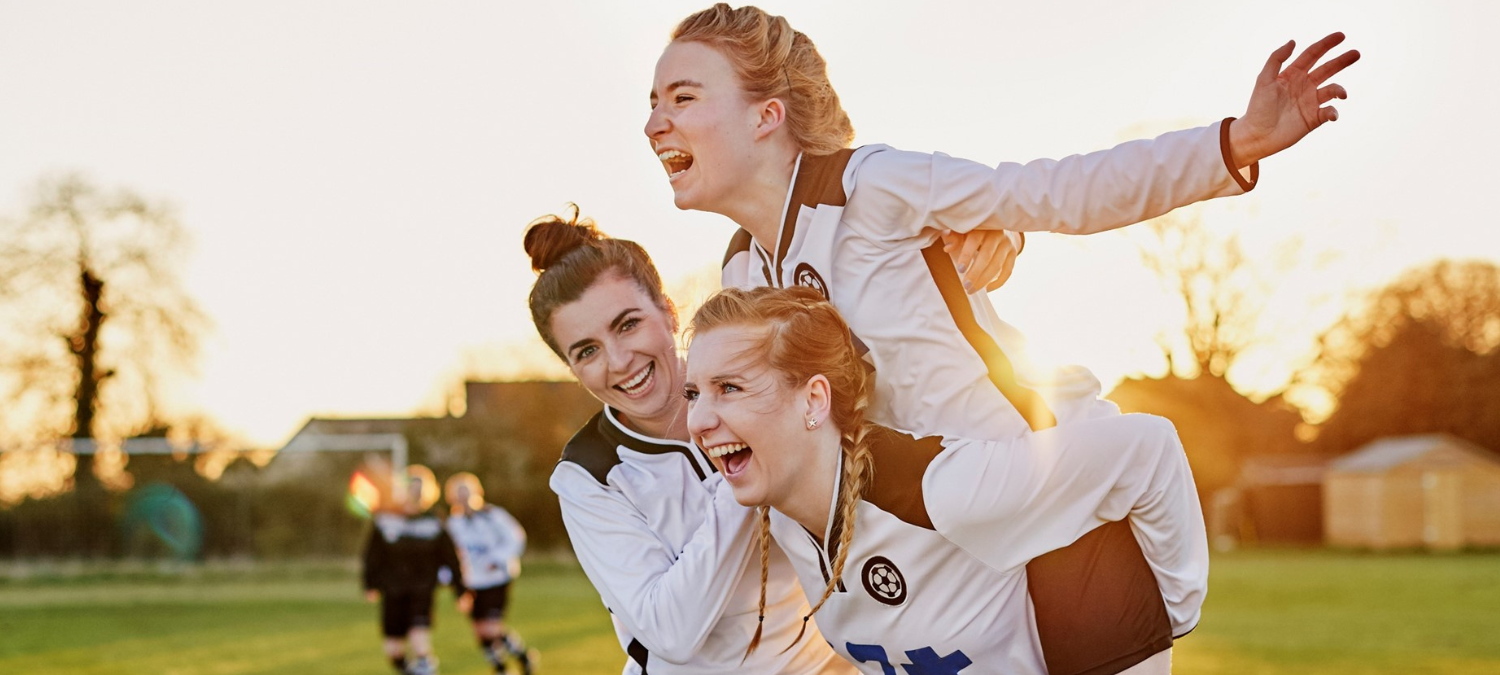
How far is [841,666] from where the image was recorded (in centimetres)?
390

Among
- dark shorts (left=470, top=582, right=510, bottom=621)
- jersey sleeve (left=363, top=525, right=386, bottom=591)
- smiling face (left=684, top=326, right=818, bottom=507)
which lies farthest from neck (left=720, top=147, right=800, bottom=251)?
jersey sleeve (left=363, top=525, right=386, bottom=591)

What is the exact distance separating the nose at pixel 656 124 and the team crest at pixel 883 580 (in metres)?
1.10

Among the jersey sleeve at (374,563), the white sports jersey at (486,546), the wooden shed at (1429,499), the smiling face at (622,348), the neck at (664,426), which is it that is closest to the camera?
the smiling face at (622,348)

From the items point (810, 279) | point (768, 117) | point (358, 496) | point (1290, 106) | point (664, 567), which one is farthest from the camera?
point (358, 496)

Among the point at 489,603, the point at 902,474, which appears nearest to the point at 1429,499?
the point at 489,603

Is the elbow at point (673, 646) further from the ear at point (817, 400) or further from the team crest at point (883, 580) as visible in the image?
the ear at point (817, 400)

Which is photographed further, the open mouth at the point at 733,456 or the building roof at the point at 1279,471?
the building roof at the point at 1279,471

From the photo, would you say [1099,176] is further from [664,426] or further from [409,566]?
[409,566]

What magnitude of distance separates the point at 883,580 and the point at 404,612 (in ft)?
41.0

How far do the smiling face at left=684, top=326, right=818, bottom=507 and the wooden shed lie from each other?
151 ft

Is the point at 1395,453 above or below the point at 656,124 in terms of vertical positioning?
below

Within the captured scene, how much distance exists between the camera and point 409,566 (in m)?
15.3

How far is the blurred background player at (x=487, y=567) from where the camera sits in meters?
14.6

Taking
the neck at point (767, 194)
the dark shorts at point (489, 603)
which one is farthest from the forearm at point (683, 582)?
the dark shorts at point (489, 603)
